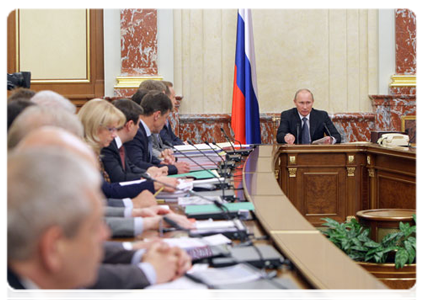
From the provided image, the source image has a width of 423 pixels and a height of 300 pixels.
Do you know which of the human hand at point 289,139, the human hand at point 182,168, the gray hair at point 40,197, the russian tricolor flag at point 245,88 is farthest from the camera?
the russian tricolor flag at point 245,88

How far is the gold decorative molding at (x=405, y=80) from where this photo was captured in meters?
7.69

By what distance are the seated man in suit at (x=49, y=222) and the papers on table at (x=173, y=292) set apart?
45 centimetres

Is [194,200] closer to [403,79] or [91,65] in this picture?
[91,65]

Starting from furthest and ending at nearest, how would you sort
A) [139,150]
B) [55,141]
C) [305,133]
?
[305,133], [139,150], [55,141]

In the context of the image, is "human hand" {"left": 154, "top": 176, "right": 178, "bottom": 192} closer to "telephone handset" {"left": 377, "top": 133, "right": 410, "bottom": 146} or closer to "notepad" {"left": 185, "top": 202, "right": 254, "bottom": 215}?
"notepad" {"left": 185, "top": 202, "right": 254, "bottom": 215}

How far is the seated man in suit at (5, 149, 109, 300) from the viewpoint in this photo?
85cm

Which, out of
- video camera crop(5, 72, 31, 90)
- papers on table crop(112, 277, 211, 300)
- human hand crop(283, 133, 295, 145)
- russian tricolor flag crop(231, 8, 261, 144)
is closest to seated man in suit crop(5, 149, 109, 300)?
papers on table crop(112, 277, 211, 300)

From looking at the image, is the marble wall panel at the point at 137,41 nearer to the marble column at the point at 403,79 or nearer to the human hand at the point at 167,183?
the marble column at the point at 403,79

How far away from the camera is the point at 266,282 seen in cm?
144

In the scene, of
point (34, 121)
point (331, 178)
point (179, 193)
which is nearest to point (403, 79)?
point (331, 178)

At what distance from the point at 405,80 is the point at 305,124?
2027 millimetres

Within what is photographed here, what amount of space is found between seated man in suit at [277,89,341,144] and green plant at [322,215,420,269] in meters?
2.50

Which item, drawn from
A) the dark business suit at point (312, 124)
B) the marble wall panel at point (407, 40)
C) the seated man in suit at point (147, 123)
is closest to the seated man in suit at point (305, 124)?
the dark business suit at point (312, 124)

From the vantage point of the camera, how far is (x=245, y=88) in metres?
7.44
